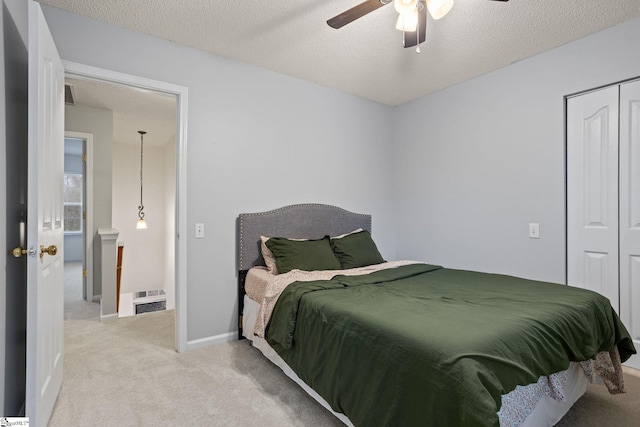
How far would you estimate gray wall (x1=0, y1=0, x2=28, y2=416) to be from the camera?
146cm

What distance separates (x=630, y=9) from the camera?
221 cm

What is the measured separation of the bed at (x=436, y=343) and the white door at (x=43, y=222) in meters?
1.16

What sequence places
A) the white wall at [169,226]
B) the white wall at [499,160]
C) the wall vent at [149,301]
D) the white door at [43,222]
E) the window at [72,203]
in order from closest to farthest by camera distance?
the white door at [43,222] < the white wall at [499,160] < the wall vent at [149,301] < the white wall at [169,226] < the window at [72,203]

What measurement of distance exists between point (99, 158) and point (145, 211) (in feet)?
6.56

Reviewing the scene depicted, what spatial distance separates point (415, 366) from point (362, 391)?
0.34 metres

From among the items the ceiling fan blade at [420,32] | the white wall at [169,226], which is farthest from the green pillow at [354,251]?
the white wall at [169,226]

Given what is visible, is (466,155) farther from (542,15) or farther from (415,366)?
(415,366)

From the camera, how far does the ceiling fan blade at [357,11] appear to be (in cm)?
170

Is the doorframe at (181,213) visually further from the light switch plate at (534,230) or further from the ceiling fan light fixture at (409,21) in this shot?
the light switch plate at (534,230)

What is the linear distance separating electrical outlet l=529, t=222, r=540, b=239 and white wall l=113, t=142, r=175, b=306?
17.6 feet

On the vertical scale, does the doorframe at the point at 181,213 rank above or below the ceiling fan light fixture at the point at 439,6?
below

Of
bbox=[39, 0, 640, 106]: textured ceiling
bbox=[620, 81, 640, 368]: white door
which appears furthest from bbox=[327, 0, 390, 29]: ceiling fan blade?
bbox=[620, 81, 640, 368]: white door

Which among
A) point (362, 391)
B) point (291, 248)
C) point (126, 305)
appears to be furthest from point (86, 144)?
point (362, 391)

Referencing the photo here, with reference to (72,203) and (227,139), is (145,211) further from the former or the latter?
(227,139)
